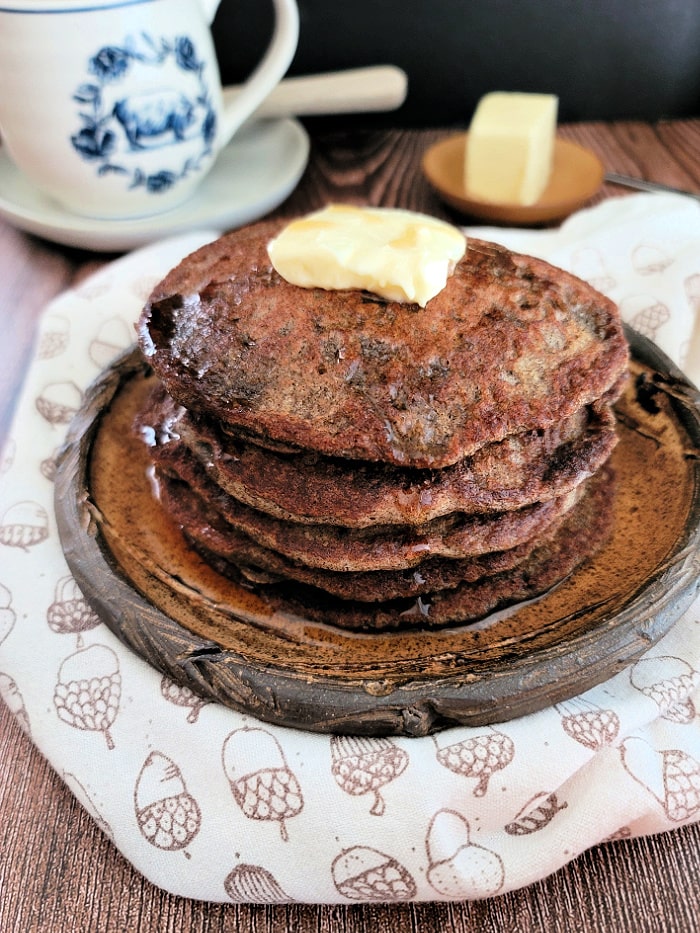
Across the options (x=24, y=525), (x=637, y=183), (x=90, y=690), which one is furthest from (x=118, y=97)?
(x=637, y=183)

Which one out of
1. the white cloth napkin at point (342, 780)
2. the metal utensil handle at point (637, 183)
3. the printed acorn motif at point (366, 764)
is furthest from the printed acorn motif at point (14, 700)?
the metal utensil handle at point (637, 183)

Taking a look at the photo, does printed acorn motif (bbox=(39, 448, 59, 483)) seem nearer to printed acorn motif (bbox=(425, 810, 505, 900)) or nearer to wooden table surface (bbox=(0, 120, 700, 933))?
wooden table surface (bbox=(0, 120, 700, 933))

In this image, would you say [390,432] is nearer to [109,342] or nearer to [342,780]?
[342,780]

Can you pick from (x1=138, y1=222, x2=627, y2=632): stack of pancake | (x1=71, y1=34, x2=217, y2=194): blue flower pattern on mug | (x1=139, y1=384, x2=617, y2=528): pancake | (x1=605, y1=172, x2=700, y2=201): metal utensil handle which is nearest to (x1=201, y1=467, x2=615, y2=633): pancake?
(x1=138, y1=222, x2=627, y2=632): stack of pancake

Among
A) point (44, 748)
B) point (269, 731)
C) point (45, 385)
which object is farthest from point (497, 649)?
point (45, 385)

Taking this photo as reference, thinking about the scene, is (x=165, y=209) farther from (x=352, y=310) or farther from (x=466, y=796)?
(x=466, y=796)

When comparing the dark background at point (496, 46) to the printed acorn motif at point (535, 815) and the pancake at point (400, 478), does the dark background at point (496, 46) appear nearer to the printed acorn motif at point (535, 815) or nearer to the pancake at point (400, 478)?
the pancake at point (400, 478)
